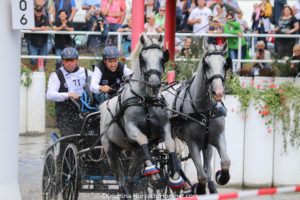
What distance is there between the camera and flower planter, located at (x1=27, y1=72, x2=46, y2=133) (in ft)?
49.3

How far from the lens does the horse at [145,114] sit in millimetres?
6820

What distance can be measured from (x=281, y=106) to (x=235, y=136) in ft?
2.99

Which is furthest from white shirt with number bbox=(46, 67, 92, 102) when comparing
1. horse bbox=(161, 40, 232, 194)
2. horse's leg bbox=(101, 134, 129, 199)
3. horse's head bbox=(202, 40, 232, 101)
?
horse's head bbox=(202, 40, 232, 101)

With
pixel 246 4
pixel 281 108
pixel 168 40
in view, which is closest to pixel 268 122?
pixel 281 108

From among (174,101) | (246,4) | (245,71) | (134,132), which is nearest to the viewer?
(134,132)

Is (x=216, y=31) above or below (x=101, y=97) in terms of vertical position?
above

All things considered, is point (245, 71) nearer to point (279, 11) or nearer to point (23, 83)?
point (279, 11)

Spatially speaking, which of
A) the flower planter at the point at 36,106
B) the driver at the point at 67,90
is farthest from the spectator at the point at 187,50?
the driver at the point at 67,90

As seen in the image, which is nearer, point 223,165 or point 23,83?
point 223,165

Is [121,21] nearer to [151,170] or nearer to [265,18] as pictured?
[265,18]

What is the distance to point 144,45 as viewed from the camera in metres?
7.16

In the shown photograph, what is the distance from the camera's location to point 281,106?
1067cm

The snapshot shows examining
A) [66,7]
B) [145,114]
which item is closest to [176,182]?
[145,114]

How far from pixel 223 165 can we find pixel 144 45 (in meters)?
1.62
